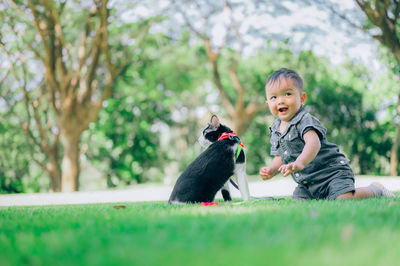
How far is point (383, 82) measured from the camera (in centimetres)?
1780

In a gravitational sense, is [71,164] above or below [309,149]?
below

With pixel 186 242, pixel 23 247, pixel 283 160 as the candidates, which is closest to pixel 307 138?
pixel 283 160

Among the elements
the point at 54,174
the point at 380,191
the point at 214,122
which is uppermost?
the point at 214,122

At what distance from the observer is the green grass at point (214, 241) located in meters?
1.54

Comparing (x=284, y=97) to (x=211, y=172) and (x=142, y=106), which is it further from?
(x=142, y=106)

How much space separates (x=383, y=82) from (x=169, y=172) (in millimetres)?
13201

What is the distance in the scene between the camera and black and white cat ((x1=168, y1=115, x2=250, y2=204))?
4.24 metres

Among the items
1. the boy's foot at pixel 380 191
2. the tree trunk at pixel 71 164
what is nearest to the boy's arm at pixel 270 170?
the boy's foot at pixel 380 191

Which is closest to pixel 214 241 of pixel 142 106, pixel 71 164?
pixel 71 164

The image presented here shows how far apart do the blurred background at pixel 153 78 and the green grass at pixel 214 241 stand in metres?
9.77

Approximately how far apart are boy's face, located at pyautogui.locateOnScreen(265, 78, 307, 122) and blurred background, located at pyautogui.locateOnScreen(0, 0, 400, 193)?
7.53m

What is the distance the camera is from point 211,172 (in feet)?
14.0

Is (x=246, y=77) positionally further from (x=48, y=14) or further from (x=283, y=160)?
(x=283, y=160)

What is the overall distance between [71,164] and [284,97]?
1122 cm
